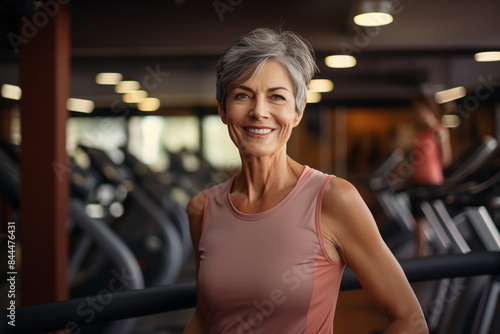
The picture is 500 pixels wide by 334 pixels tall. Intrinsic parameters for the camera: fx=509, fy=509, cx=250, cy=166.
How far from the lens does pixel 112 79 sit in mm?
8492

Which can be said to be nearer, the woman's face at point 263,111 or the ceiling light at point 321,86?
the woman's face at point 263,111

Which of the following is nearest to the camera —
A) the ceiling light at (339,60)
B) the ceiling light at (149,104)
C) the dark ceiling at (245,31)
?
the dark ceiling at (245,31)

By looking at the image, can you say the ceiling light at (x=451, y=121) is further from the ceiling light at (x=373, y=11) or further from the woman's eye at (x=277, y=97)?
the woman's eye at (x=277, y=97)

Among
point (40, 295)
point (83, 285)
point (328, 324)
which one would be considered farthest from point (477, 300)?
point (83, 285)

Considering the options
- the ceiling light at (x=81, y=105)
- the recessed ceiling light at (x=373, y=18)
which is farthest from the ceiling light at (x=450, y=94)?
the ceiling light at (x=81, y=105)

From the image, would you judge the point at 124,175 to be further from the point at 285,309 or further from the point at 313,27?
the point at 285,309

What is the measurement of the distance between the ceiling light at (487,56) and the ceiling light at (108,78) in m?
5.28

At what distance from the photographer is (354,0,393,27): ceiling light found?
434 centimetres

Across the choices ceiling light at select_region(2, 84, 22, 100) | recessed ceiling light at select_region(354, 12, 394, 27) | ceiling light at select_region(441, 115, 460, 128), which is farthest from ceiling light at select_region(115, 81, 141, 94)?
ceiling light at select_region(441, 115, 460, 128)

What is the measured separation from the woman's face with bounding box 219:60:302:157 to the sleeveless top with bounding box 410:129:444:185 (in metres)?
3.40

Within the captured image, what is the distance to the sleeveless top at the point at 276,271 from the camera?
37.7 inches

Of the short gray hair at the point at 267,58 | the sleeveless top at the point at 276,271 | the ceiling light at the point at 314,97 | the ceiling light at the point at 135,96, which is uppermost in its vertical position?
the ceiling light at the point at 135,96

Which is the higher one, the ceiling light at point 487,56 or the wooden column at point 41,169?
the ceiling light at point 487,56

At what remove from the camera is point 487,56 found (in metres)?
7.02
